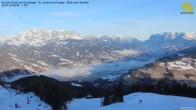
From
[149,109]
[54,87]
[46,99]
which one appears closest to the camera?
[149,109]

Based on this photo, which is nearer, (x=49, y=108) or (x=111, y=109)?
(x=111, y=109)

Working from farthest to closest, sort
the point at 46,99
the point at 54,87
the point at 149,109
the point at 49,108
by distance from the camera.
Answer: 1. the point at 54,87
2. the point at 46,99
3. the point at 49,108
4. the point at 149,109

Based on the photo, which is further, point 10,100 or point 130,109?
point 10,100

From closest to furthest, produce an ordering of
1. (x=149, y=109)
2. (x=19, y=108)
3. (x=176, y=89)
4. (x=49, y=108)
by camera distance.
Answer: (x=149, y=109)
(x=19, y=108)
(x=49, y=108)
(x=176, y=89)

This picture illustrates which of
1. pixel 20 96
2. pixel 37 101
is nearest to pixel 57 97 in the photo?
pixel 37 101

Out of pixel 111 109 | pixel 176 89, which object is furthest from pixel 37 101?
pixel 176 89

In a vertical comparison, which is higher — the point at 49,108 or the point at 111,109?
the point at 111,109

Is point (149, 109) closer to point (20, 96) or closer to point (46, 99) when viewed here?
point (46, 99)

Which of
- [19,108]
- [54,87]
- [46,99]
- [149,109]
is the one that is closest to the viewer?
[149,109]

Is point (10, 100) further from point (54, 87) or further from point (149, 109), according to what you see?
point (149, 109)
